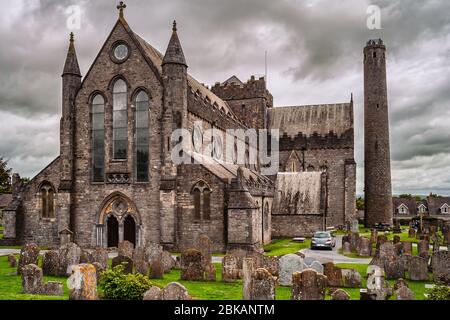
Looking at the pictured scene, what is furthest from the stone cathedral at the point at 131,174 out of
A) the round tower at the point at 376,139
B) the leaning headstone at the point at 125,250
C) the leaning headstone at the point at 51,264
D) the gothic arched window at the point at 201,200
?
the round tower at the point at 376,139

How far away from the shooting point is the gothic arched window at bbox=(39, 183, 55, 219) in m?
29.3

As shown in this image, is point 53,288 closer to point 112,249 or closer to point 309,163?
point 112,249

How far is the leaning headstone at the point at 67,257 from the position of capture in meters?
17.8

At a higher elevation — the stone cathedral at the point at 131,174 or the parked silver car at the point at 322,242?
the stone cathedral at the point at 131,174

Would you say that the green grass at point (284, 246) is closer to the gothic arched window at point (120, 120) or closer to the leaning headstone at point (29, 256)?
the gothic arched window at point (120, 120)

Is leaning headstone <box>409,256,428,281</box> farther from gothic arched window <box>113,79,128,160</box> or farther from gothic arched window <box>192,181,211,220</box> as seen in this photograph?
gothic arched window <box>113,79,128,160</box>

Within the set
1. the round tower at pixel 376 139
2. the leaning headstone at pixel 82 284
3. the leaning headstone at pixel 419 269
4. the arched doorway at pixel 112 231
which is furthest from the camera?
the round tower at pixel 376 139

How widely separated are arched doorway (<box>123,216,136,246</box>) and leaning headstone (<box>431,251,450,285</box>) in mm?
17052

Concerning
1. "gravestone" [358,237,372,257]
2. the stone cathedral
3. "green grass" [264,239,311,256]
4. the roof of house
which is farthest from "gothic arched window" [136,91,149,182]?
the roof of house

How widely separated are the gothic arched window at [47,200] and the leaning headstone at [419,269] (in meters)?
22.1

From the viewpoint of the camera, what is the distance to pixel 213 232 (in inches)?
1005

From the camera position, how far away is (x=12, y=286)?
15.3 m

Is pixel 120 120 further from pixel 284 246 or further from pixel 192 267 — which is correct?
pixel 192 267

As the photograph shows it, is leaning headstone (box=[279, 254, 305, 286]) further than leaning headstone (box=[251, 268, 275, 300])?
Yes
